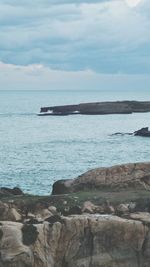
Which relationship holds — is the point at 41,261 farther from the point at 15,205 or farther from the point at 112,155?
the point at 112,155

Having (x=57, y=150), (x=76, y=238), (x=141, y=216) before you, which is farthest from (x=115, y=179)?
(x=57, y=150)

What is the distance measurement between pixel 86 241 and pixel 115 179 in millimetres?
10750

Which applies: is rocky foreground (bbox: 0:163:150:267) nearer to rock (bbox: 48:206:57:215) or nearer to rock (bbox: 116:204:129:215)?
rock (bbox: 116:204:129:215)

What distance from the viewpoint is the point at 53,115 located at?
552 ft

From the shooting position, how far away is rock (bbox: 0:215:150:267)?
24391mm

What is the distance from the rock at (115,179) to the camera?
114ft

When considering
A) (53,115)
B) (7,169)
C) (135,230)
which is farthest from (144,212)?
(53,115)

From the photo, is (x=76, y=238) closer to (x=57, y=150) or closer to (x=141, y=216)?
(x=141, y=216)

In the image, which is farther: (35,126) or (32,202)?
(35,126)

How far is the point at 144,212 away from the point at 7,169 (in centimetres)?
3795

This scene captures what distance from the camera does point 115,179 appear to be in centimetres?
3541

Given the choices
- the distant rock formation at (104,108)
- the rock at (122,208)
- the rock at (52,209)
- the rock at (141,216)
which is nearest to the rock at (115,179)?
the rock at (122,208)

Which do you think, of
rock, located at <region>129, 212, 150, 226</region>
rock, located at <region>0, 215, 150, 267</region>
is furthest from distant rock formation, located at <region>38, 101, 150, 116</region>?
rock, located at <region>0, 215, 150, 267</region>

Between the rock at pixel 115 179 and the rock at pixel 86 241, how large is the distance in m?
9.14
